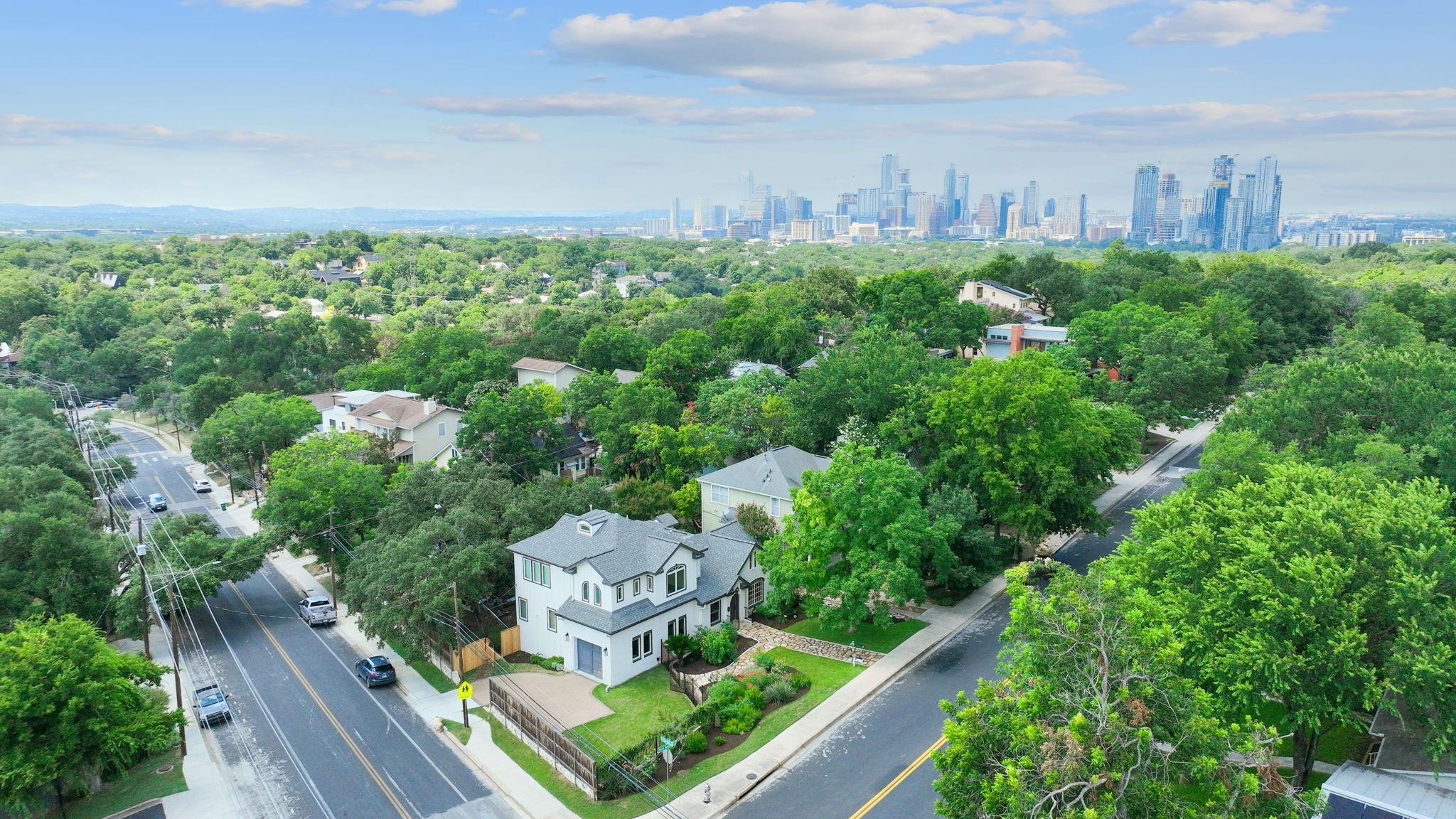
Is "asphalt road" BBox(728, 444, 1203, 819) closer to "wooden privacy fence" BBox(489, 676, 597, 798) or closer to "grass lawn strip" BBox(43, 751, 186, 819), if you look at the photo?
"wooden privacy fence" BBox(489, 676, 597, 798)

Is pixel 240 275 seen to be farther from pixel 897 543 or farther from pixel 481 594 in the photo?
pixel 897 543

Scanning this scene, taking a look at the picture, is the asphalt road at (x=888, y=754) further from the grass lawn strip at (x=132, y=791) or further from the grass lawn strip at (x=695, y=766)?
the grass lawn strip at (x=132, y=791)

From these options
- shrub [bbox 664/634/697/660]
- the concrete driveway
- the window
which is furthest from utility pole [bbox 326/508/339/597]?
shrub [bbox 664/634/697/660]

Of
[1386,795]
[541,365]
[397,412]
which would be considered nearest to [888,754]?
[1386,795]

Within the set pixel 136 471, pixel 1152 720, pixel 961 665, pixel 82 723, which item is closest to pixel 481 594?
pixel 82 723

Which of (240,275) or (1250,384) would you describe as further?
(240,275)

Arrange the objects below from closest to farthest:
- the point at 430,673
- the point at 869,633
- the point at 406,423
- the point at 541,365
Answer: the point at 430,673
the point at 869,633
the point at 406,423
the point at 541,365

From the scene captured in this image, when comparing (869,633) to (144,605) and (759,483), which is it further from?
(144,605)

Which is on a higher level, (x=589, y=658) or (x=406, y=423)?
(x=406, y=423)
